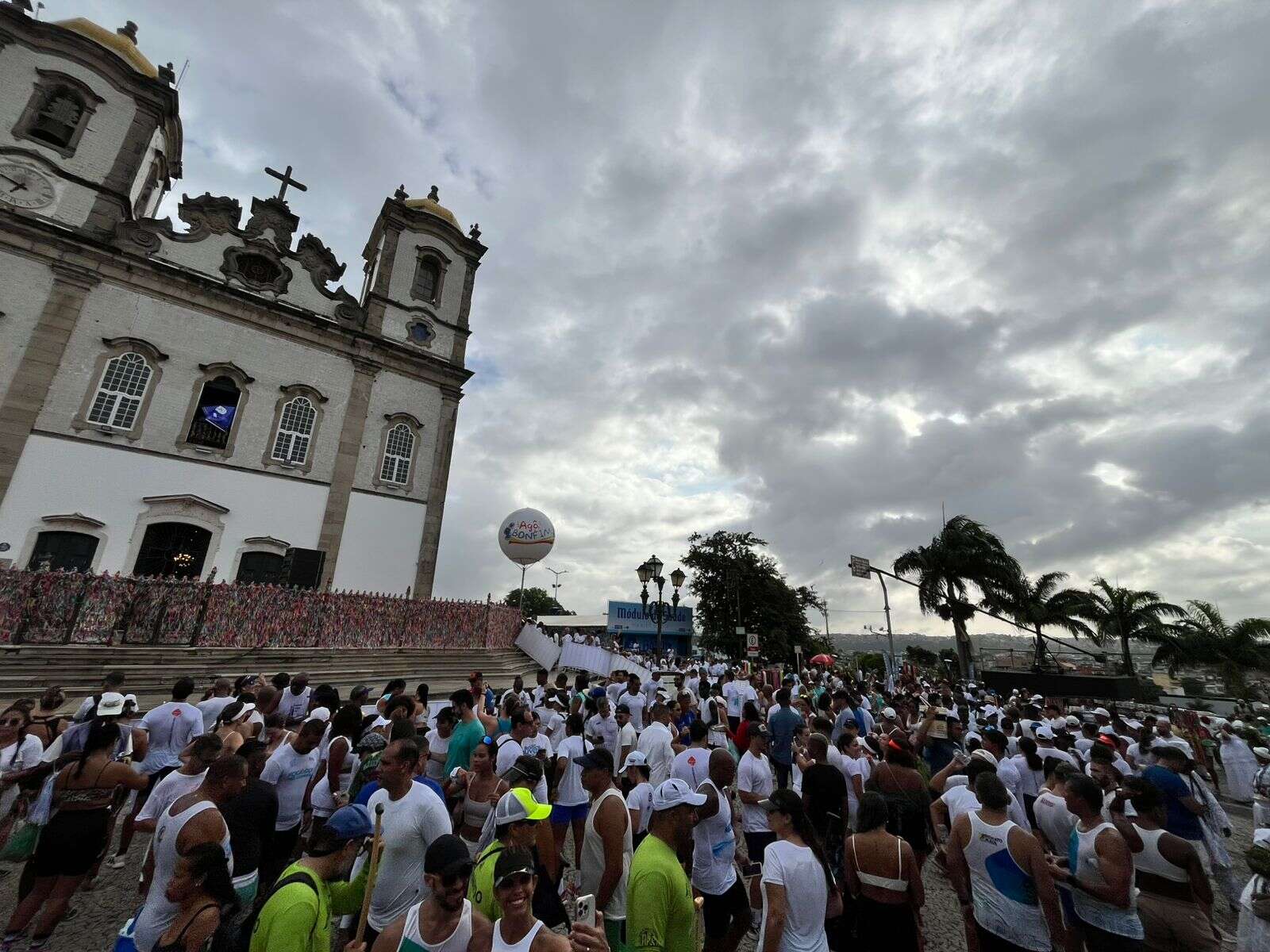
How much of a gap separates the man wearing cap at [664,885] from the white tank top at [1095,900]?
2.89 metres

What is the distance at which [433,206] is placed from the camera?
1077 inches

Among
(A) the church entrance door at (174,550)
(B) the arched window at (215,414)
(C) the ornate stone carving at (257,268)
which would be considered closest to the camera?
(A) the church entrance door at (174,550)

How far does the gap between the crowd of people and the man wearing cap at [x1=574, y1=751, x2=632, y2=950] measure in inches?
0.7

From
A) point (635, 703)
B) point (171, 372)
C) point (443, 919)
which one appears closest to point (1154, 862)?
point (443, 919)

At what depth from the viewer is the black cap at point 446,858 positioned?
238 cm

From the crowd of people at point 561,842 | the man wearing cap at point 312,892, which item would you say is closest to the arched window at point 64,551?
the crowd of people at point 561,842

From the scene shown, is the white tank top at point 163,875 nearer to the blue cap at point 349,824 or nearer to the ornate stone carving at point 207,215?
the blue cap at point 349,824

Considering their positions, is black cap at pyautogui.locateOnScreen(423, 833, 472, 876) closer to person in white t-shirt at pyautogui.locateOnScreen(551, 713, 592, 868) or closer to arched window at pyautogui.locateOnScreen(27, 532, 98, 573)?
person in white t-shirt at pyautogui.locateOnScreen(551, 713, 592, 868)

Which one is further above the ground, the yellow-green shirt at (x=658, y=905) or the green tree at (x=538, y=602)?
the green tree at (x=538, y=602)

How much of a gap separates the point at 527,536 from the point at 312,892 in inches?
814

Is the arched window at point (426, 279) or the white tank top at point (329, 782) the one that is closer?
the white tank top at point (329, 782)

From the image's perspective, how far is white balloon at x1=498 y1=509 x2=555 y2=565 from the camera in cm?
2278

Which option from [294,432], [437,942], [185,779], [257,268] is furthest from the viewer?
[257,268]

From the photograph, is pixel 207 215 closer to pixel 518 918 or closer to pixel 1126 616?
pixel 518 918
